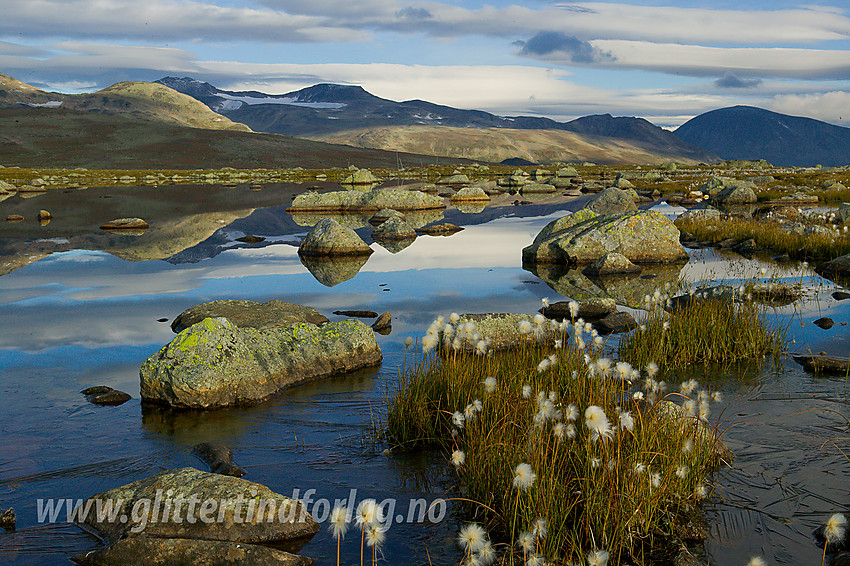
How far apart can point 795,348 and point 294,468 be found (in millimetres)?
8544

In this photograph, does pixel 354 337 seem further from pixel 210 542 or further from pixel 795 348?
pixel 795 348

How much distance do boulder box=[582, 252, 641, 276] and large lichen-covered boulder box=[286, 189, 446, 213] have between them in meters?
23.5

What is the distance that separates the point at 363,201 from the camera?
42.1 m

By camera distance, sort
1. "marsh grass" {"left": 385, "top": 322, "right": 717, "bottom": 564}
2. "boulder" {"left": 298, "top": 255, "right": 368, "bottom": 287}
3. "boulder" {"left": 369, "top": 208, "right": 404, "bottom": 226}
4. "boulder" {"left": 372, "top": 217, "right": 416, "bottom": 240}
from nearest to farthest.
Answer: "marsh grass" {"left": 385, "top": 322, "right": 717, "bottom": 564}, "boulder" {"left": 298, "top": 255, "right": 368, "bottom": 287}, "boulder" {"left": 372, "top": 217, "right": 416, "bottom": 240}, "boulder" {"left": 369, "top": 208, "right": 404, "bottom": 226}

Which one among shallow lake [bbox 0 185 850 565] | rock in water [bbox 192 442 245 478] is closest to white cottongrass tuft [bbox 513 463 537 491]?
shallow lake [bbox 0 185 850 565]

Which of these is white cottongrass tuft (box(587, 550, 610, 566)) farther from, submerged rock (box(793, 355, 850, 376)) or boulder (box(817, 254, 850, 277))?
boulder (box(817, 254, 850, 277))

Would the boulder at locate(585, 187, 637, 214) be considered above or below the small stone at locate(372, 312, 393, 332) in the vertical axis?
above

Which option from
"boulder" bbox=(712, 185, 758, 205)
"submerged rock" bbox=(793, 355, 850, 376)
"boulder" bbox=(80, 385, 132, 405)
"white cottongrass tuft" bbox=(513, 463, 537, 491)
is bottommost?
"boulder" bbox=(80, 385, 132, 405)

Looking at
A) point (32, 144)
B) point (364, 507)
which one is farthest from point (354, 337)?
point (32, 144)

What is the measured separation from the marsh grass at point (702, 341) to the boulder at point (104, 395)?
734 centimetres

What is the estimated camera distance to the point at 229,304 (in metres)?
12.9

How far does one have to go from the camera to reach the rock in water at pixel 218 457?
22.1 feet

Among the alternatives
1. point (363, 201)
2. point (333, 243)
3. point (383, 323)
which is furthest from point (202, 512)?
point (363, 201)

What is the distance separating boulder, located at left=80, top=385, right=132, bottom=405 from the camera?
8953 mm
